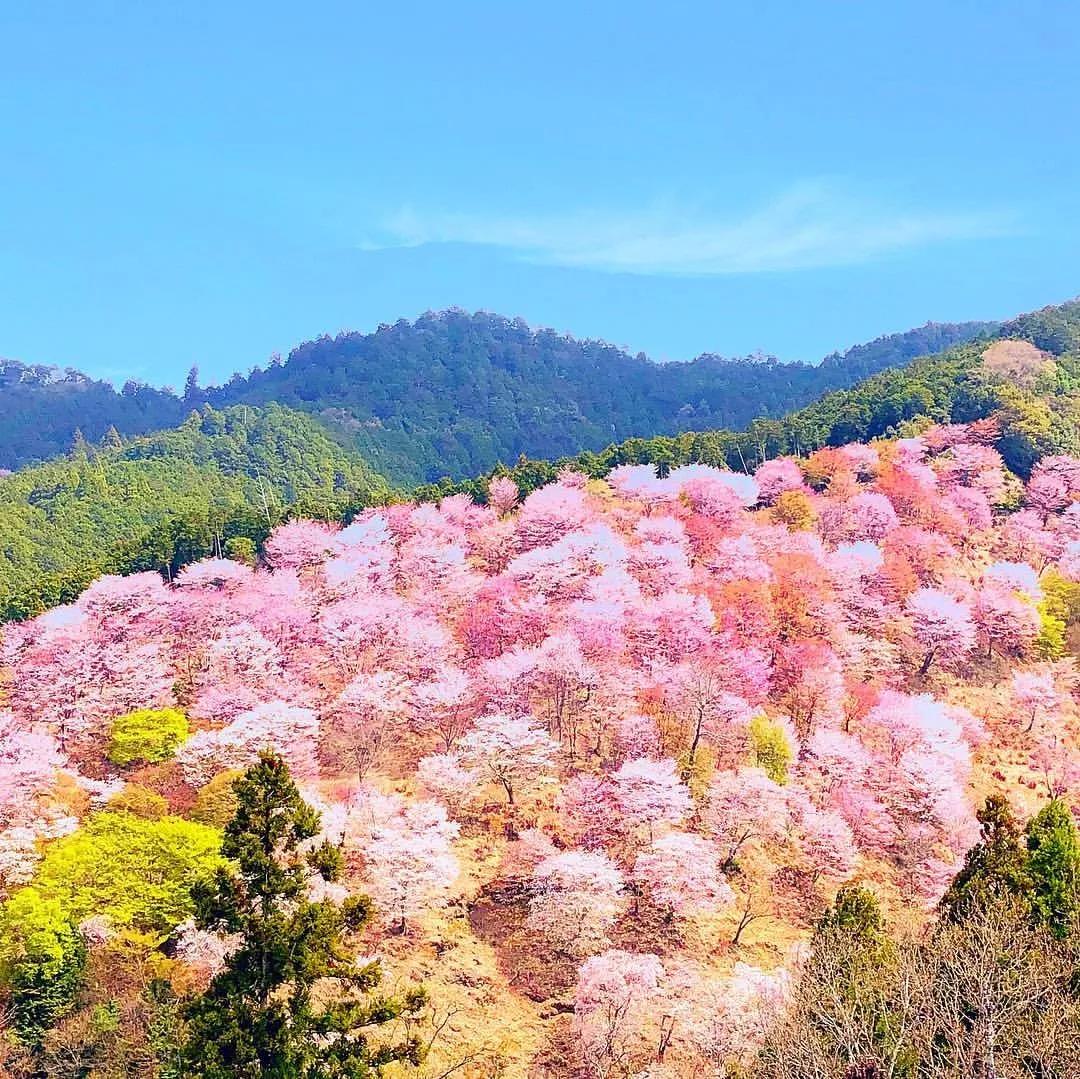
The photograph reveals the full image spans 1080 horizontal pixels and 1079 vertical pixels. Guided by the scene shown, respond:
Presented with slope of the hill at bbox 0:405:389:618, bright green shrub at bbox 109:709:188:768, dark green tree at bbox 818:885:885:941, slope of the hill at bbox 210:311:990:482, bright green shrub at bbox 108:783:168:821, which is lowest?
dark green tree at bbox 818:885:885:941

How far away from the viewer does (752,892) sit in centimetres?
3145

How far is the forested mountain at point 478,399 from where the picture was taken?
15512 cm

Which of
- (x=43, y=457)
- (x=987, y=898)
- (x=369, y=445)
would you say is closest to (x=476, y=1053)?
(x=987, y=898)

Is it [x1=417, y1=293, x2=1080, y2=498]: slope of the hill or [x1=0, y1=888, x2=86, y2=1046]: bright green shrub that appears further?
[x1=417, y1=293, x2=1080, y2=498]: slope of the hill

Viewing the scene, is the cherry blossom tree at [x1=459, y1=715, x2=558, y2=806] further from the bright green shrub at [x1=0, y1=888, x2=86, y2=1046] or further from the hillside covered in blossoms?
the bright green shrub at [x1=0, y1=888, x2=86, y2=1046]

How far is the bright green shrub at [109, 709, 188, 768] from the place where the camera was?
3503 centimetres

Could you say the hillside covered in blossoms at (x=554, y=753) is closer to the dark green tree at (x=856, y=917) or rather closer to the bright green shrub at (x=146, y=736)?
the bright green shrub at (x=146, y=736)

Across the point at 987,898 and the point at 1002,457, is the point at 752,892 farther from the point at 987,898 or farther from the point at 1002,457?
the point at 1002,457

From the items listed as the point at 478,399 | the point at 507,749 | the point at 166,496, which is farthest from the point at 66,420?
the point at 507,749

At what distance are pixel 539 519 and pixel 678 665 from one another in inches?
719

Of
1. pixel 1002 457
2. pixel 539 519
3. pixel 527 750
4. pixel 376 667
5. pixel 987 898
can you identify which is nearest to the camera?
pixel 987 898

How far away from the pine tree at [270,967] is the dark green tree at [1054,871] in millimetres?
15200

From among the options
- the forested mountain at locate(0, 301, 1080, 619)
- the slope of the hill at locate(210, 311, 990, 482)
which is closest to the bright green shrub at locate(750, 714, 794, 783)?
the forested mountain at locate(0, 301, 1080, 619)

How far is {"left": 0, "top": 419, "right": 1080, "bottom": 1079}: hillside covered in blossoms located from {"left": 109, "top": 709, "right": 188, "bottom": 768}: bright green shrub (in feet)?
0.37
